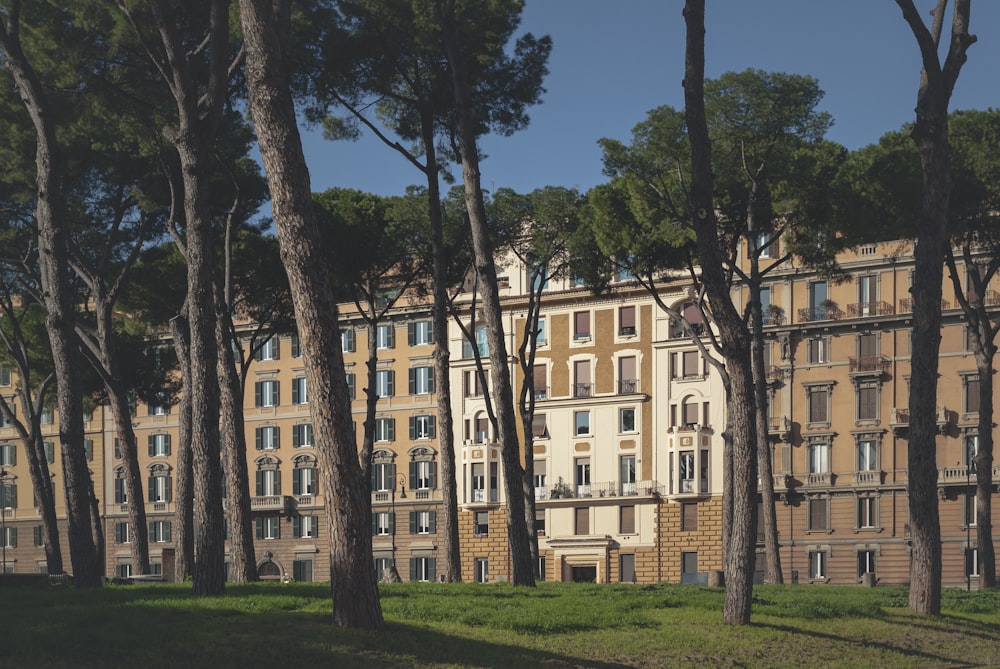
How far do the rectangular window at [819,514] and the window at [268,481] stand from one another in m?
28.3

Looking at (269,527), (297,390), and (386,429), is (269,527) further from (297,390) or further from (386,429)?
(386,429)

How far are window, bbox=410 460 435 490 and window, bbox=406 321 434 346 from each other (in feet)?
20.0

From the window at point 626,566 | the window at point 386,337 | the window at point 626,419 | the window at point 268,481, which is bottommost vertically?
the window at point 626,566

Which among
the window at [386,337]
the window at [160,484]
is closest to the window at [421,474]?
the window at [386,337]

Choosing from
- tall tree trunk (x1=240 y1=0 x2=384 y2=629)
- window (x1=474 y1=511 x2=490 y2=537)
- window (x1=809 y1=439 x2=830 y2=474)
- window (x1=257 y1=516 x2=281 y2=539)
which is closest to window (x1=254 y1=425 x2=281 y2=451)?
window (x1=257 y1=516 x2=281 y2=539)

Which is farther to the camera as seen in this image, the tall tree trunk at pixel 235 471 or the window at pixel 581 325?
the window at pixel 581 325

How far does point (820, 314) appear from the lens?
61.3 meters

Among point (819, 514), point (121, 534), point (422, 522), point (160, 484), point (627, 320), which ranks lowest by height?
point (121, 534)

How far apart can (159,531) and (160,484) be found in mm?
2591

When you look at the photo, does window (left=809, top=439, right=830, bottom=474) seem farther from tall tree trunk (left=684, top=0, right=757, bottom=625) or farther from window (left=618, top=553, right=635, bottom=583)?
tall tree trunk (left=684, top=0, right=757, bottom=625)

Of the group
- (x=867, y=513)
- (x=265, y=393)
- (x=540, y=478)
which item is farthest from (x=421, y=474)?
(x=867, y=513)

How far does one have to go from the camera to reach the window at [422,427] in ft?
233

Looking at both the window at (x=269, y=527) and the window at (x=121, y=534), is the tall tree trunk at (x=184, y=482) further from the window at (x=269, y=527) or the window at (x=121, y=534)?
the window at (x=121, y=534)

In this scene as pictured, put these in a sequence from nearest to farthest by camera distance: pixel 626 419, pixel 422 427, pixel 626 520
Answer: pixel 626 520 → pixel 626 419 → pixel 422 427
